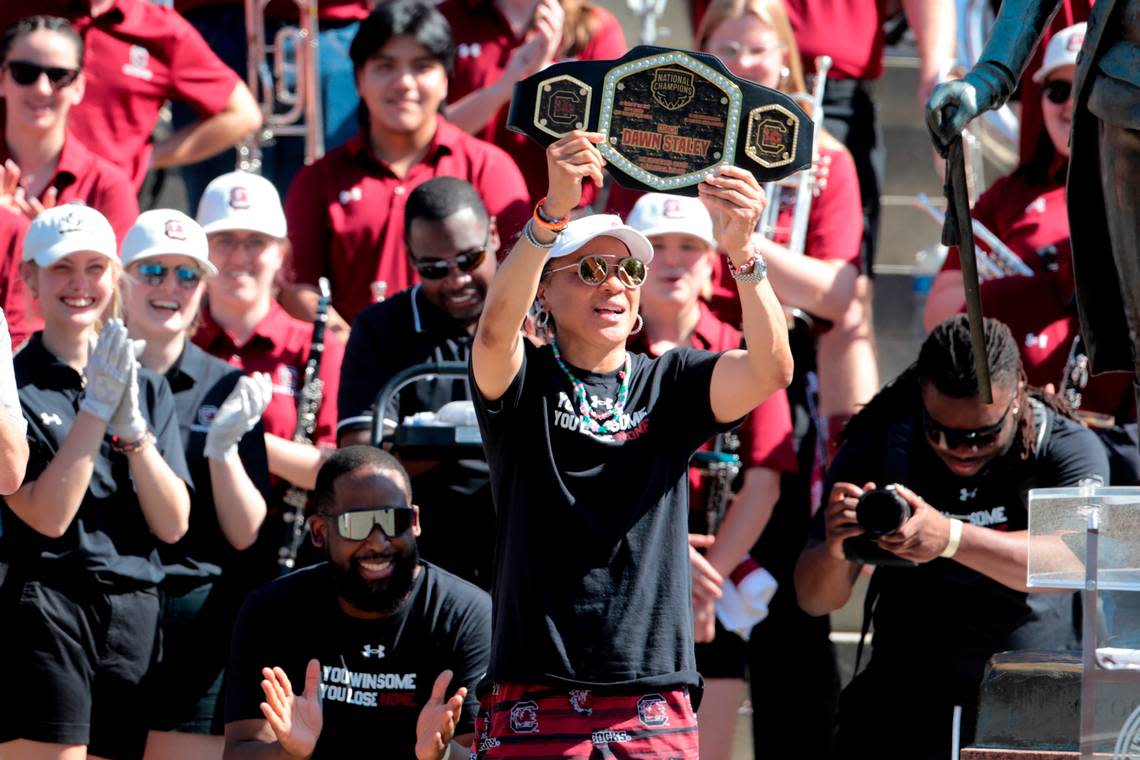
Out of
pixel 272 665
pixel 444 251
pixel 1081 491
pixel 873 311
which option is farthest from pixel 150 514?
pixel 873 311

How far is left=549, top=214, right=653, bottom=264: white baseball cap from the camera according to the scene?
458cm

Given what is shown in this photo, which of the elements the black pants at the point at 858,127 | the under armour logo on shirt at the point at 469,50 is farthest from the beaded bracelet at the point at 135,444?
the black pants at the point at 858,127

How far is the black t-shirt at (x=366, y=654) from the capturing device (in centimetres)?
506

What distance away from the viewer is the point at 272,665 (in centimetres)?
516

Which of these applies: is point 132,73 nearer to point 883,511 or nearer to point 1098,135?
point 883,511

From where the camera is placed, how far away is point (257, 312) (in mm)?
6504

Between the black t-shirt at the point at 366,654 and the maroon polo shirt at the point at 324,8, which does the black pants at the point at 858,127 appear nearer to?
the maroon polo shirt at the point at 324,8

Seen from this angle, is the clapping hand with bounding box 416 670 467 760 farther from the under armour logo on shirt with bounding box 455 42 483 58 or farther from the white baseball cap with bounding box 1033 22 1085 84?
the under armour logo on shirt with bounding box 455 42 483 58

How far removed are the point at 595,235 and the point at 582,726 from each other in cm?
112

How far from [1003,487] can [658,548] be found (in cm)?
159

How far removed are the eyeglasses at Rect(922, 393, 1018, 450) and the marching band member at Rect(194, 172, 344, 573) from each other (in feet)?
6.32

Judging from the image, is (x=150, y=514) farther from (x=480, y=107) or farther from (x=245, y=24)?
(x=245, y=24)

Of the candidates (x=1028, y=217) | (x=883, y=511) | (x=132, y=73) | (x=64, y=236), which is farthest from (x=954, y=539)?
(x=132, y=73)

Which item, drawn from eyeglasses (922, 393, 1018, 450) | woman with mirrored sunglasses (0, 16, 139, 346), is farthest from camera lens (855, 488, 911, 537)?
woman with mirrored sunglasses (0, 16, 139, 346)
